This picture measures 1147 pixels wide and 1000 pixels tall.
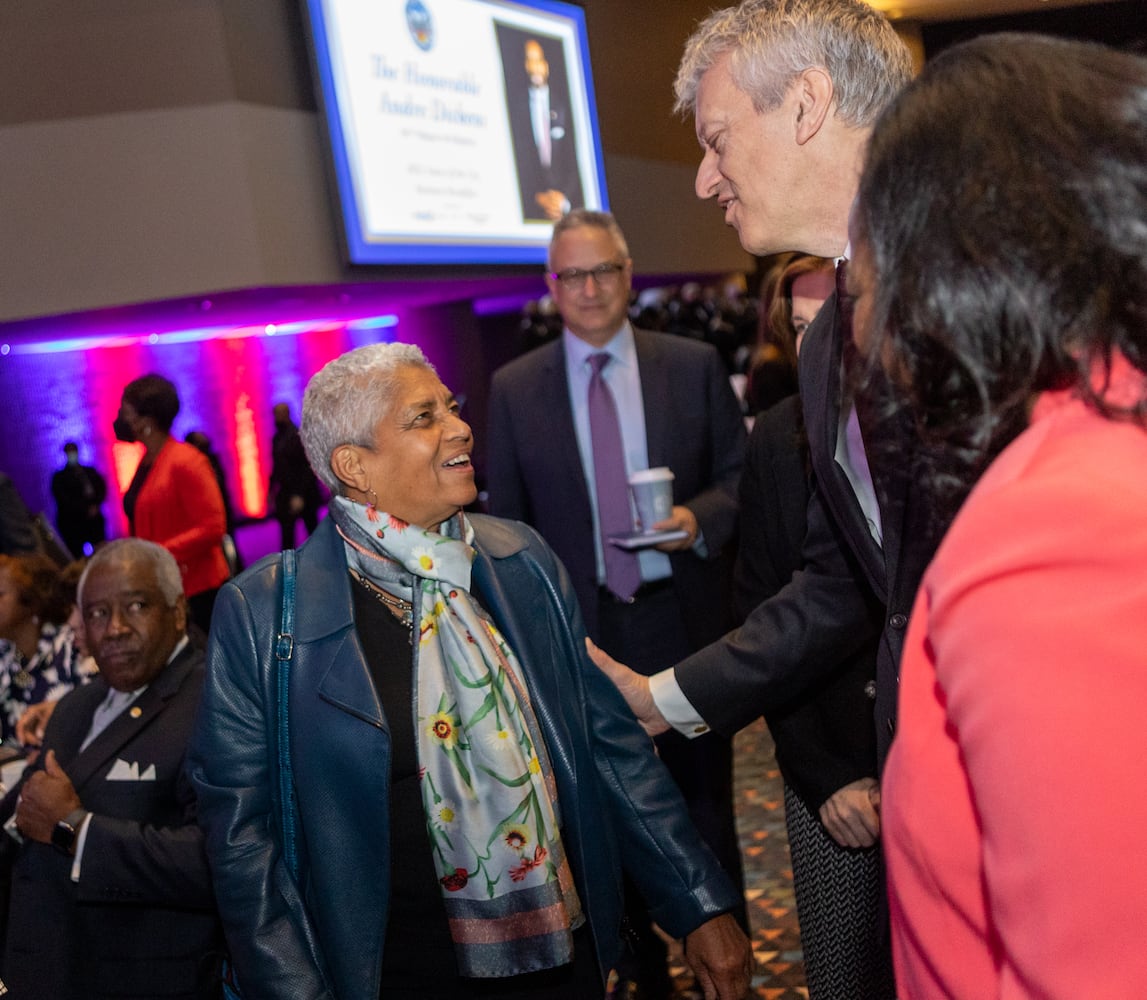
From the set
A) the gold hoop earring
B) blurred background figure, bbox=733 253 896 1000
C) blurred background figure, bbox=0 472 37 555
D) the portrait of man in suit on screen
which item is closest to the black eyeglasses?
blurred background figure, bbox=733 253 896 1000

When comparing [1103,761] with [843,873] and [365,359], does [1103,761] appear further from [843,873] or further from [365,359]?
[365,359]

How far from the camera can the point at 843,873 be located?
7.15ft

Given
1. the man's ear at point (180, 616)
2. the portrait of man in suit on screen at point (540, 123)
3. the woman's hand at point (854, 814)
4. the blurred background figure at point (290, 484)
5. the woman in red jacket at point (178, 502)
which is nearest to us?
the woman's hand at point (854, 814)

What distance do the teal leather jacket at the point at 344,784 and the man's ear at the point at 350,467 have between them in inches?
4.3

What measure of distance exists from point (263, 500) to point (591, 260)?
582 centimetres

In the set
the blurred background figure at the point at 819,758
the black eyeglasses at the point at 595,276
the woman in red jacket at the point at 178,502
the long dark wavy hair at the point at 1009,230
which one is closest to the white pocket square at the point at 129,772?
the blurred background figure at the point at 819,758

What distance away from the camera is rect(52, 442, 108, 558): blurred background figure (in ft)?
25.2

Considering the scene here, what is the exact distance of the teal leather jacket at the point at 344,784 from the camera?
6.32 feet

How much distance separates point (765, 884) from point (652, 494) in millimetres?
1727

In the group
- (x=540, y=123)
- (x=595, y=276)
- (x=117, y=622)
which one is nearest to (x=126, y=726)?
(x=117, y=622)

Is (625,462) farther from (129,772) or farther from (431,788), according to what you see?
(431,788)

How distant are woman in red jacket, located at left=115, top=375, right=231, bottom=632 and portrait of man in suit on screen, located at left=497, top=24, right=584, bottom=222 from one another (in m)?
3.42

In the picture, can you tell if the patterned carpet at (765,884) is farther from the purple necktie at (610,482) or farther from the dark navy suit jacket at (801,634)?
the dark navy suit jacket at (801,634)

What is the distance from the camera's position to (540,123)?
26.0 feet
